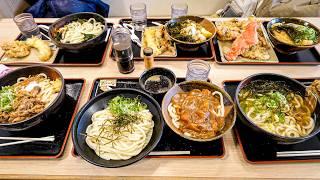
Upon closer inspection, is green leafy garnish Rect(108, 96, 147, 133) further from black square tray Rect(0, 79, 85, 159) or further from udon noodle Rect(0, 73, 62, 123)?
udon noodle Rect(0, 73, 62, 123)

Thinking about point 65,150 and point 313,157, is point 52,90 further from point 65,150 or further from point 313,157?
point 313,157

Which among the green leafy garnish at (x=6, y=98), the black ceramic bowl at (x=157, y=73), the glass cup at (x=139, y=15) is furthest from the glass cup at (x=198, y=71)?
the green leafy garnish at (x=6, y=98)

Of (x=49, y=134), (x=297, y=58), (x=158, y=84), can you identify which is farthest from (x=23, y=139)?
(x=297, y=58)

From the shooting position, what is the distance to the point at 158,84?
1.53 m

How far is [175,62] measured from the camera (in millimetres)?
1763

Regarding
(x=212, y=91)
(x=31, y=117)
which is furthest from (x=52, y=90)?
(x=212, y=91)

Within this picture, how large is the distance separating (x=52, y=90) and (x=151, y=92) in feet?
2.01

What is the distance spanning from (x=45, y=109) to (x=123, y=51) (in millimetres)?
611

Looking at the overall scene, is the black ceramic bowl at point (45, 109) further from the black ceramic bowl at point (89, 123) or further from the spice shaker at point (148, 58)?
the spice shaker at point (148, 58)

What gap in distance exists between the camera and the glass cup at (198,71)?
150 centimetres

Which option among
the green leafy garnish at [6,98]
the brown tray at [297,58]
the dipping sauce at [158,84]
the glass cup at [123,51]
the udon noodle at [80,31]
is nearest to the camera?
the green leafy garnish at [6,98]

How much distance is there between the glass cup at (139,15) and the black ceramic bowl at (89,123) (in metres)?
0.83

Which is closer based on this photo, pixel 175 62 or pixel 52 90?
pixel 52 90

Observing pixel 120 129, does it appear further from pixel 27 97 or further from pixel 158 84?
pixel 27 97
